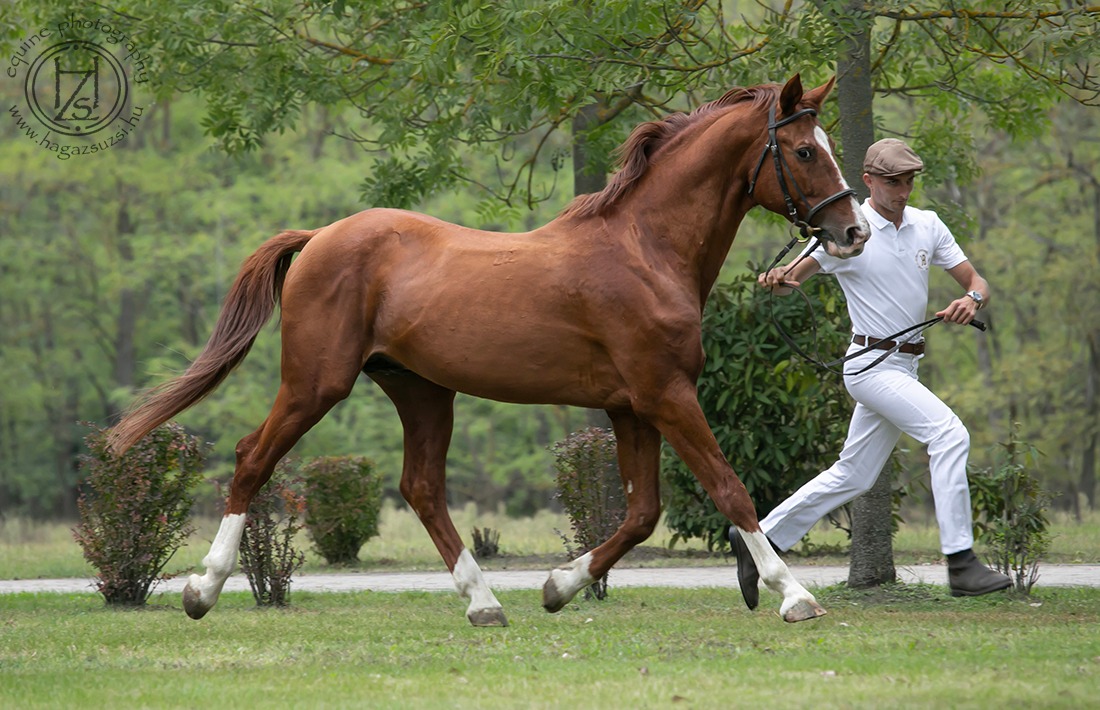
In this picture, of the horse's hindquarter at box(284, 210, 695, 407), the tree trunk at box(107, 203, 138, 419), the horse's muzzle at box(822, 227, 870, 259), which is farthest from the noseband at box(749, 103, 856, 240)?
the tree trunk at box(107, 203, 138, 419)

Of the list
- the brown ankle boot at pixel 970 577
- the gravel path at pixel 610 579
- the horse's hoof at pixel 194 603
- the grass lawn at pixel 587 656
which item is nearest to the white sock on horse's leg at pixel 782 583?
the grass lawn at pixel 587 656

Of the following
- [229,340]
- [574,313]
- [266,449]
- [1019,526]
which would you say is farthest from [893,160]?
[229,340]

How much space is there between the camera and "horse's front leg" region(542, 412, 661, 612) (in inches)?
272

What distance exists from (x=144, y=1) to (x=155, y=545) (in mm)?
4881

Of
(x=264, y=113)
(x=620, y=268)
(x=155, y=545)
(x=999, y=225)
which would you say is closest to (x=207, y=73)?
(x=264, y=113)

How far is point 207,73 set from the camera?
11.5 m

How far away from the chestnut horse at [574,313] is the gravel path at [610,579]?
2.52m

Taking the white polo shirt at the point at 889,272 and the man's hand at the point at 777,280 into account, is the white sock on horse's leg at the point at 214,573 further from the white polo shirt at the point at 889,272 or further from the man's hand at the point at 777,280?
the white polo shirt at the point at 889,272

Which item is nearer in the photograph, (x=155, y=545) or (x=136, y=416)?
(x=136, y=416)

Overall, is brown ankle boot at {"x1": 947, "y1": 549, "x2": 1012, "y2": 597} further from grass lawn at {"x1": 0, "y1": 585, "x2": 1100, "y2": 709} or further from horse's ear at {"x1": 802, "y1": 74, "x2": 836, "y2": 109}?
horse's ear at {"x1": 802, "y1": 74, "x2": 836, "y2": 109}

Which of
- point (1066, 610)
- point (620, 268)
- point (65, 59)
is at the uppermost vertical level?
point (65, 59)

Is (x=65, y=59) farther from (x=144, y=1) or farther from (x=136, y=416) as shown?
(x=136, y=416)

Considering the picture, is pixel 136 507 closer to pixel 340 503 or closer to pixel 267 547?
pixel 267 547

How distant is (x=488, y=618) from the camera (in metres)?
7.10
